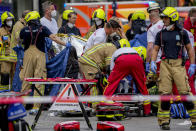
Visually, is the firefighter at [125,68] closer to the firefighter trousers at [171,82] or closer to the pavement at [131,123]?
the pavement at [131,123]

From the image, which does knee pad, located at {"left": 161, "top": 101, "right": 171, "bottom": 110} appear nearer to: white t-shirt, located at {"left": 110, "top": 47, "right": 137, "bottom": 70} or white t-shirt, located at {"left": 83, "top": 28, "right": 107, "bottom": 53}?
white t-shirt, located at {"left": 110, "top": 47, "right": 137, "bottom": 70}

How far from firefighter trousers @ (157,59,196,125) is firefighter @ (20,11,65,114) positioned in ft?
9.27

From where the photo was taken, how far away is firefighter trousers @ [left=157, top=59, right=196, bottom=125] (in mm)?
8969

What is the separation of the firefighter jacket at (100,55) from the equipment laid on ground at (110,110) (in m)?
1.02

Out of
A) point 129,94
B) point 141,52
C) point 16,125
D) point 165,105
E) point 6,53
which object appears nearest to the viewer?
point 16,125

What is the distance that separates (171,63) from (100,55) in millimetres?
1996

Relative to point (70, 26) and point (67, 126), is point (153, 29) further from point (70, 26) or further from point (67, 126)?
point (67, 126)

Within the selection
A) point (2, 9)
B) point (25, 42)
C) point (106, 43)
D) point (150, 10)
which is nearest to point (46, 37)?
point (25, 42)

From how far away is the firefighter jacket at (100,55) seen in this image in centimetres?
1067

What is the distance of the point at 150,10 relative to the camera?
38.7 ft

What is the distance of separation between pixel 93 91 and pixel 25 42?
5.59ft

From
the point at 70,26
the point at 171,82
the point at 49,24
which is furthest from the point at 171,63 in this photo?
the point at 49,24

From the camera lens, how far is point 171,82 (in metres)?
9.14

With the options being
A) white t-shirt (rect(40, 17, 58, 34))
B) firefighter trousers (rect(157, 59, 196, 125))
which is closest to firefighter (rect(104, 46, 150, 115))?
firefighter trousers (rect(157, 59, 196, 125))
